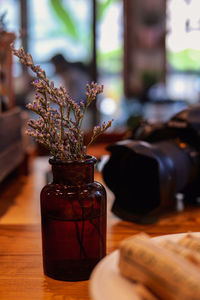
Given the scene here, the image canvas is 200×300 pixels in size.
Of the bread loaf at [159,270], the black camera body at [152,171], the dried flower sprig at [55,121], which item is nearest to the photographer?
the bread loaf at [159,270]

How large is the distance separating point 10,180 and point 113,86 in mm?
3023

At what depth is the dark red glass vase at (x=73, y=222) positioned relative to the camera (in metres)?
0.53

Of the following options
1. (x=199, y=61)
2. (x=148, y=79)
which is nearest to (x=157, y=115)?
(x=148, y=79)

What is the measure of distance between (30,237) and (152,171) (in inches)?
9.8

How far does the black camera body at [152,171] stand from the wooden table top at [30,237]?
0.12 ft

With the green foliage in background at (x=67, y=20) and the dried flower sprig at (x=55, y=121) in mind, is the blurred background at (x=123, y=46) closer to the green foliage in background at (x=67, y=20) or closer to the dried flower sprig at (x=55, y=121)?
the green foliage in background at (x=67, y=20)

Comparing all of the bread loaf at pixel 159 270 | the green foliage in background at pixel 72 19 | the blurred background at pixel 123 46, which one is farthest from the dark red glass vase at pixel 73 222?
the green foliage in background at pixel 72 19

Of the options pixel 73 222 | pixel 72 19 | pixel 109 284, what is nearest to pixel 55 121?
pixel 73 222

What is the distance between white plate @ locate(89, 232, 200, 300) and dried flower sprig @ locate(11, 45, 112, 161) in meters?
0.16

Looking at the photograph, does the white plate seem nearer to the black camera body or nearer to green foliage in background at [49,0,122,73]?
the black camera body

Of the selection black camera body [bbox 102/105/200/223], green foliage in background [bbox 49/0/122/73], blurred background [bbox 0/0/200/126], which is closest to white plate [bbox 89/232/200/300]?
black camera body [bbox 102/105/200/223]

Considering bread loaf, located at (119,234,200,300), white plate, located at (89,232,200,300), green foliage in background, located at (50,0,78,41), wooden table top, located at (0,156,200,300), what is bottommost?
wooden table top, located at (0,156,200,300)

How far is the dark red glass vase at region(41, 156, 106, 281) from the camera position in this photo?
1.73 feet

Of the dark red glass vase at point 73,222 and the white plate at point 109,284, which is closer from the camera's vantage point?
the white plate at point 109,284
